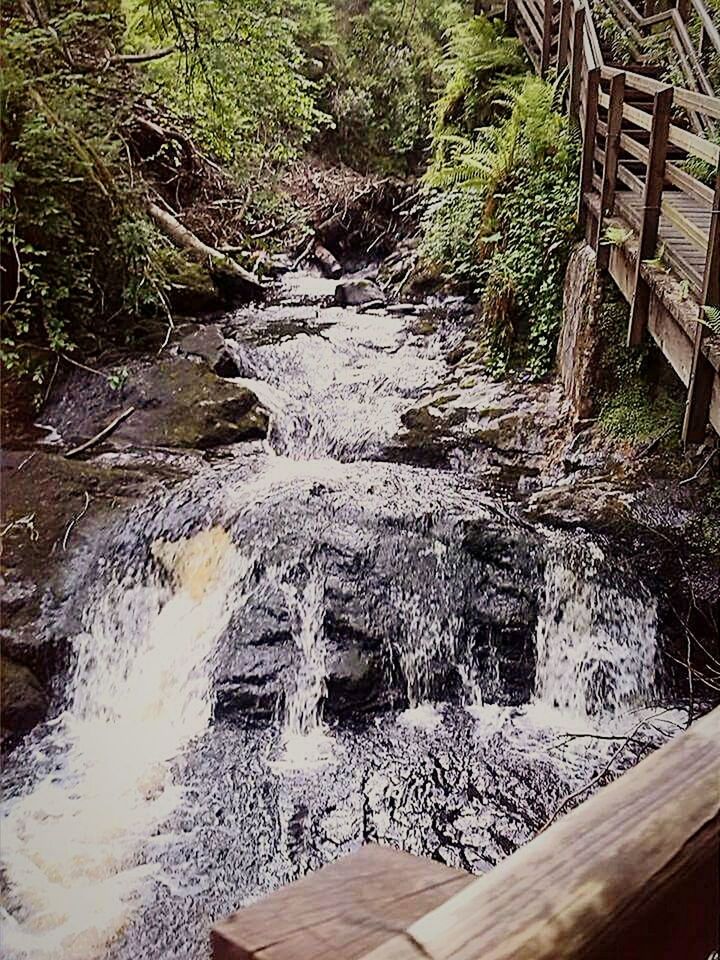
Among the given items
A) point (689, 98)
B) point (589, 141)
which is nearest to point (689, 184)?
point (689, 98)

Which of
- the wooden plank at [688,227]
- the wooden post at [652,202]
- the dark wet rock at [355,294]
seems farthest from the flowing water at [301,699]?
the dark wet rock at [355,294]

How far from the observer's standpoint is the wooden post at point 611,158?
4.73 meters

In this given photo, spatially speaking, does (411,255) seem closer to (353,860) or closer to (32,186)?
(32,186)

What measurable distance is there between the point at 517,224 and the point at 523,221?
0.23 feet

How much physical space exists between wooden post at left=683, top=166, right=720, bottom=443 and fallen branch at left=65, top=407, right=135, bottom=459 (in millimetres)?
3801

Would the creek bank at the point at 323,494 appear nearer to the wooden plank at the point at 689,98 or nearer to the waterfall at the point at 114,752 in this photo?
the waterfall at the point at 114,752

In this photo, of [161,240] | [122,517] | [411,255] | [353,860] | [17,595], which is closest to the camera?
[353,860]

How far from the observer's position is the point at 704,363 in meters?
3.44

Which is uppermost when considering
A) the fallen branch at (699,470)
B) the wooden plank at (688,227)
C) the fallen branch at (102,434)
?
the wooden plank at (688,227)

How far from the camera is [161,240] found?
682cm

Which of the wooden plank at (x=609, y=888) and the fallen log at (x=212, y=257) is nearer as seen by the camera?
the wooden plank at (x=609, y=888)

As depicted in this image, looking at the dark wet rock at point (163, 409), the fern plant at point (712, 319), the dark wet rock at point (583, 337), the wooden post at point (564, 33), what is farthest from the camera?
the wooden post at point (564, 33)

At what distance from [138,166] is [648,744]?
6.19 meters

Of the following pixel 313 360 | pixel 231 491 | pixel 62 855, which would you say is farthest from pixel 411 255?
pixel 62 855
